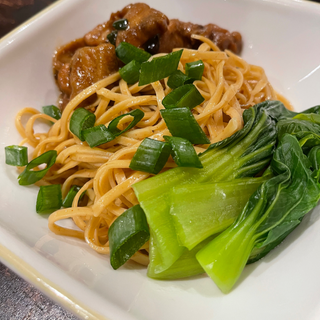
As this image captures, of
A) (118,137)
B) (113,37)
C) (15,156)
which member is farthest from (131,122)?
(113,37)

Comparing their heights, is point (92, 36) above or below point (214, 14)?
above

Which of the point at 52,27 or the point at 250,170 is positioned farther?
the point at 52,27

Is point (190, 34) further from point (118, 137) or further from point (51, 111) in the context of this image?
point (51, 111)

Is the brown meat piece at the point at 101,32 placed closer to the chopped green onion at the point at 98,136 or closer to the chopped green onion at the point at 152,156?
the chopped green onion at the point at 98,136

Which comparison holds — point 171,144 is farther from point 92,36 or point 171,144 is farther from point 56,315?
point 92,36

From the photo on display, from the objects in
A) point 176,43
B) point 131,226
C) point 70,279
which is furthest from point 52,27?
point 70,279

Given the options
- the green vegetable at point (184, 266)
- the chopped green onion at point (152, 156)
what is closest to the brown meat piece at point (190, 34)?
the chopped green onion at point (152, 156)

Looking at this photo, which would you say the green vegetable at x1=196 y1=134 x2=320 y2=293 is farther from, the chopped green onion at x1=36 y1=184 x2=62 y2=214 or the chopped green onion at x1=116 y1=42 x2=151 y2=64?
the chopped green onion at x1=116 y1=42 x2=151 y2=64
